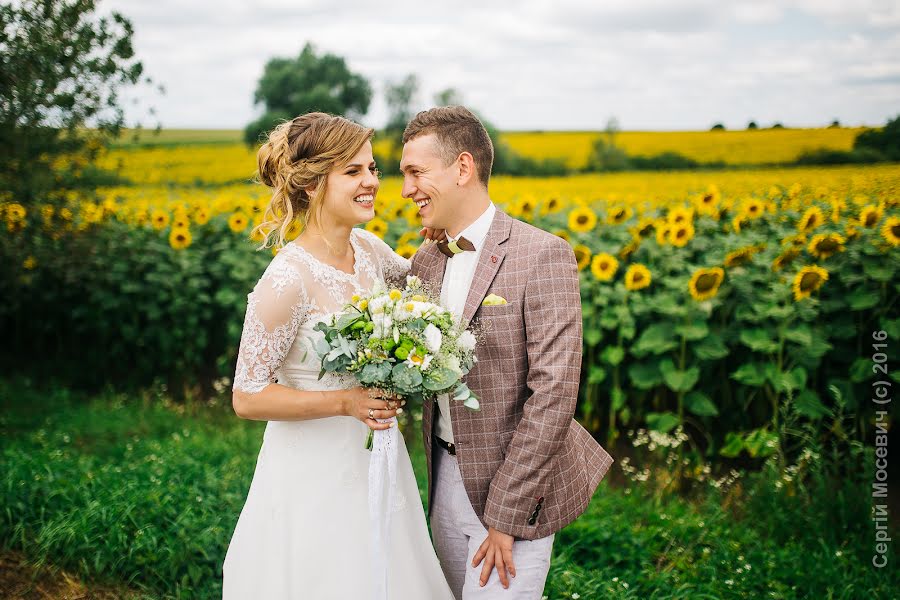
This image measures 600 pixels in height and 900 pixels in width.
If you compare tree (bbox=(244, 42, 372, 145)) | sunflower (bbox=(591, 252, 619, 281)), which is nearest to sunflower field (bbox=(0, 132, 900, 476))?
sunflower (bbox=(591, 252, 619, 281))

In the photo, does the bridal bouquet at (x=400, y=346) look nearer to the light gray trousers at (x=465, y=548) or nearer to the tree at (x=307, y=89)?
the light gray trousers at (x=465, y=548)

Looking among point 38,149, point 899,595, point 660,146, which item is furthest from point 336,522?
point 660,146

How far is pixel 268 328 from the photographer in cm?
239

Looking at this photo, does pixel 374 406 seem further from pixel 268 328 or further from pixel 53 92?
pixel 53 92

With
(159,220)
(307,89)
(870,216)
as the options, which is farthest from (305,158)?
(307,89)

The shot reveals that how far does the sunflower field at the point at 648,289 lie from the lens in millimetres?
4531

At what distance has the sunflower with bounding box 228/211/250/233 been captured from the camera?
600 cm

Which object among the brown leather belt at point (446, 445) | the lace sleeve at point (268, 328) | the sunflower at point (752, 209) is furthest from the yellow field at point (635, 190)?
the lace sleeve at point (268, 328)

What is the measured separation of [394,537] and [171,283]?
4.10 metres

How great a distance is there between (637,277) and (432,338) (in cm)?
297

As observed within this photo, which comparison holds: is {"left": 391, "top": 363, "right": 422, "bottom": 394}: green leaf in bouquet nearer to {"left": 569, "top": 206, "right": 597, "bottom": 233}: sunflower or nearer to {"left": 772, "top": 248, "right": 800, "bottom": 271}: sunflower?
{"left": 772, "top": 248, "right": 800, "bottom": 271}: sunflower

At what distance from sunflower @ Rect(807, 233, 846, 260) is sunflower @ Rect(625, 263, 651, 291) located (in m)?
0.94

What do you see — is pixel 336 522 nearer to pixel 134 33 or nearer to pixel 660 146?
pixel 134 33

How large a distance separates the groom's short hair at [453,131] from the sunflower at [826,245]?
2790 mm
